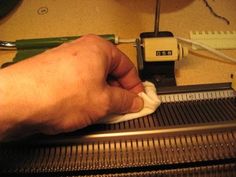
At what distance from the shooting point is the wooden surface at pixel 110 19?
890 mm

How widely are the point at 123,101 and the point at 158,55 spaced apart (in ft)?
0.58

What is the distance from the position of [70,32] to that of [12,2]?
0.92 ft

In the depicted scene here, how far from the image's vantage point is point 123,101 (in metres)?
0.55

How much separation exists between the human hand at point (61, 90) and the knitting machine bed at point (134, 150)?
0.18 feet

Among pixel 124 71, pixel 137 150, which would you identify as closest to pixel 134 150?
pixel 137 150

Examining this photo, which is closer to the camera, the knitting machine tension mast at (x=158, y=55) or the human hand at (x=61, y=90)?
the human hand at (x=61, y=90)

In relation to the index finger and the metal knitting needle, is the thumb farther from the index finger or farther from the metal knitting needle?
the metal knitting needle

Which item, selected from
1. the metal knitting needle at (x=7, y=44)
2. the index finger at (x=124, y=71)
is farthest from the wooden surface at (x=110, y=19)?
the index finger at (x=124, y=71)

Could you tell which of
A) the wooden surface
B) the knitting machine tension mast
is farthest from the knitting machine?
the wooden surface

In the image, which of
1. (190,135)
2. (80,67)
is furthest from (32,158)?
(190,135)

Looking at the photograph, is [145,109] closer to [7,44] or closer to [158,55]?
[158,55]

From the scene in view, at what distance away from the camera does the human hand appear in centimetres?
44

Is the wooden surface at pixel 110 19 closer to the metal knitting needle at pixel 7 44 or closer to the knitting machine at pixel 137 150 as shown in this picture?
the metal knitting needle at pixel 7 44

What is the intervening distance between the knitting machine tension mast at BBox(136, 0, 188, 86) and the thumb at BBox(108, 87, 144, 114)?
12 centimetres
